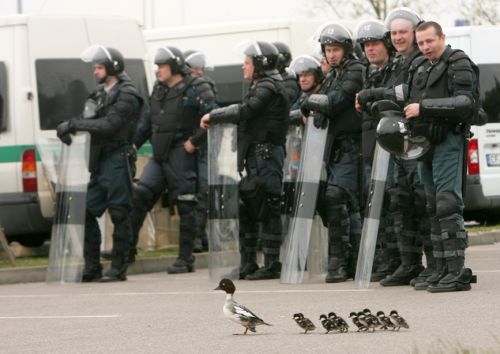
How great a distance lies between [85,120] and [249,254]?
6.70 ft

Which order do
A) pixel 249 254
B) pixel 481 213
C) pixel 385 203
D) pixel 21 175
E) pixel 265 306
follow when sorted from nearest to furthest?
pixel 265 306 → pixel 385 203 → pixel 249 254 → pixel 21 175 → pixel 481 213

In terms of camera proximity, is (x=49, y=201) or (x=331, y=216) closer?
(x=331, y=216)

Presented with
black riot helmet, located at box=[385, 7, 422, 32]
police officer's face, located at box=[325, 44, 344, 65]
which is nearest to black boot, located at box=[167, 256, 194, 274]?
police officer's face, located at box=[325, 44, 344, 65]

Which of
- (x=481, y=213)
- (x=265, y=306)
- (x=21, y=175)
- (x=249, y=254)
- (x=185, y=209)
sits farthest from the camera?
(x=481, y=213)

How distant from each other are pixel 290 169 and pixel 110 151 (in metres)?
1.93

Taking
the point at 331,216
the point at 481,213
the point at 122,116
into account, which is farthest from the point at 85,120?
the point at 481,213

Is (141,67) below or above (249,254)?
above

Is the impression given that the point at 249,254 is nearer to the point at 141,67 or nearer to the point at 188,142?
the point at 188,142

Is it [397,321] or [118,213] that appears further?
[118,213]

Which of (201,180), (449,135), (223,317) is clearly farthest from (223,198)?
(223,317)

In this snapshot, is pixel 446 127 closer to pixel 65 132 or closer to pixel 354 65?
pixel 354 65

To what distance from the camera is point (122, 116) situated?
51.7 feet

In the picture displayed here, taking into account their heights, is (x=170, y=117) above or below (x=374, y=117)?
below

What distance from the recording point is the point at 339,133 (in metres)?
14.1
